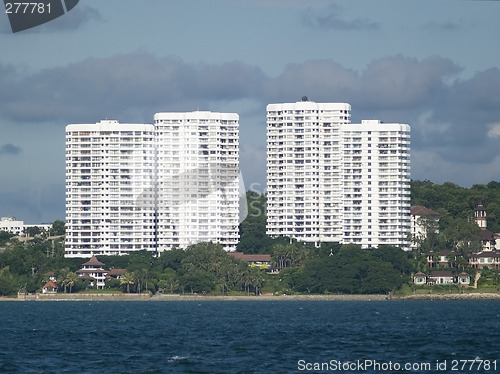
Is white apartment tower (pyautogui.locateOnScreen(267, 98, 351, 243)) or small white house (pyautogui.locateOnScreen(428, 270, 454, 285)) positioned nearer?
small white house (pyautogui.locateOnScreen(428, 270, 454, 285))

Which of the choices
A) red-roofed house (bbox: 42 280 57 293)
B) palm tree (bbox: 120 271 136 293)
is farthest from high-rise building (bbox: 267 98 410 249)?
red-roofed house (bbox: 42 280 57 293)

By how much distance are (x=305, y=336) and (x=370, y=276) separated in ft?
269

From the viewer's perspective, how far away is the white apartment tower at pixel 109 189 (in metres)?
196

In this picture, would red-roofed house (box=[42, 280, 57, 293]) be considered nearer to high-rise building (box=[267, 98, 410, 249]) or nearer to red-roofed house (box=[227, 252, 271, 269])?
red-roofed house (box=[227, 252, 271, 269])

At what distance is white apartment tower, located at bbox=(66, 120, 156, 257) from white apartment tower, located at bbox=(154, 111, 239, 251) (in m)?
2.24

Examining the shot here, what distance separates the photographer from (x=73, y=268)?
189 meters

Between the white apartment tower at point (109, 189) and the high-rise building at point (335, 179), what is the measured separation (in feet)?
69.2

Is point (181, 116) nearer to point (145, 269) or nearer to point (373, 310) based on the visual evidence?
point (145, 269)

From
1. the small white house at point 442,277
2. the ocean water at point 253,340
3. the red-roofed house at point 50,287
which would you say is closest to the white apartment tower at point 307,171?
the small white house at point 442,277

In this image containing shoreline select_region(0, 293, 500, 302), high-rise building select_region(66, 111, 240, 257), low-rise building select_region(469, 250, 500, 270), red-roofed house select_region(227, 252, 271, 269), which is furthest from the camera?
high-rise building select_region(66, 111, 240, 257)

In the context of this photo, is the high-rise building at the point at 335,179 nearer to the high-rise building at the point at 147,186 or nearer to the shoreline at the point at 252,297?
the high-rise building at the point at 147,186

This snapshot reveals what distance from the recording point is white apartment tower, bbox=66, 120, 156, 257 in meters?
196

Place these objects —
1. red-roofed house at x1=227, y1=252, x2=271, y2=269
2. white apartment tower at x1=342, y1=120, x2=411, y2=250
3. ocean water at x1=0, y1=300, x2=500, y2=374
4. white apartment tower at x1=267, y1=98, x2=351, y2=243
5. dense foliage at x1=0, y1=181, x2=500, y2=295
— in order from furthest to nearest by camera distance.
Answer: white apartment tower at x1=267, y1=98, x2=351, y2=243, white apartment tower at x1=342, y1=120, x2=411, y2=250, red-roofed house at x1=227, y1=252, x2=271, y2=269, dense foliage at x1=0, y1=181, x2=500, y2=295, ocean water at x1=0, y1=300, x2=500, y2=374

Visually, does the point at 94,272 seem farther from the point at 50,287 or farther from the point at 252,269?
the point at 252,269
